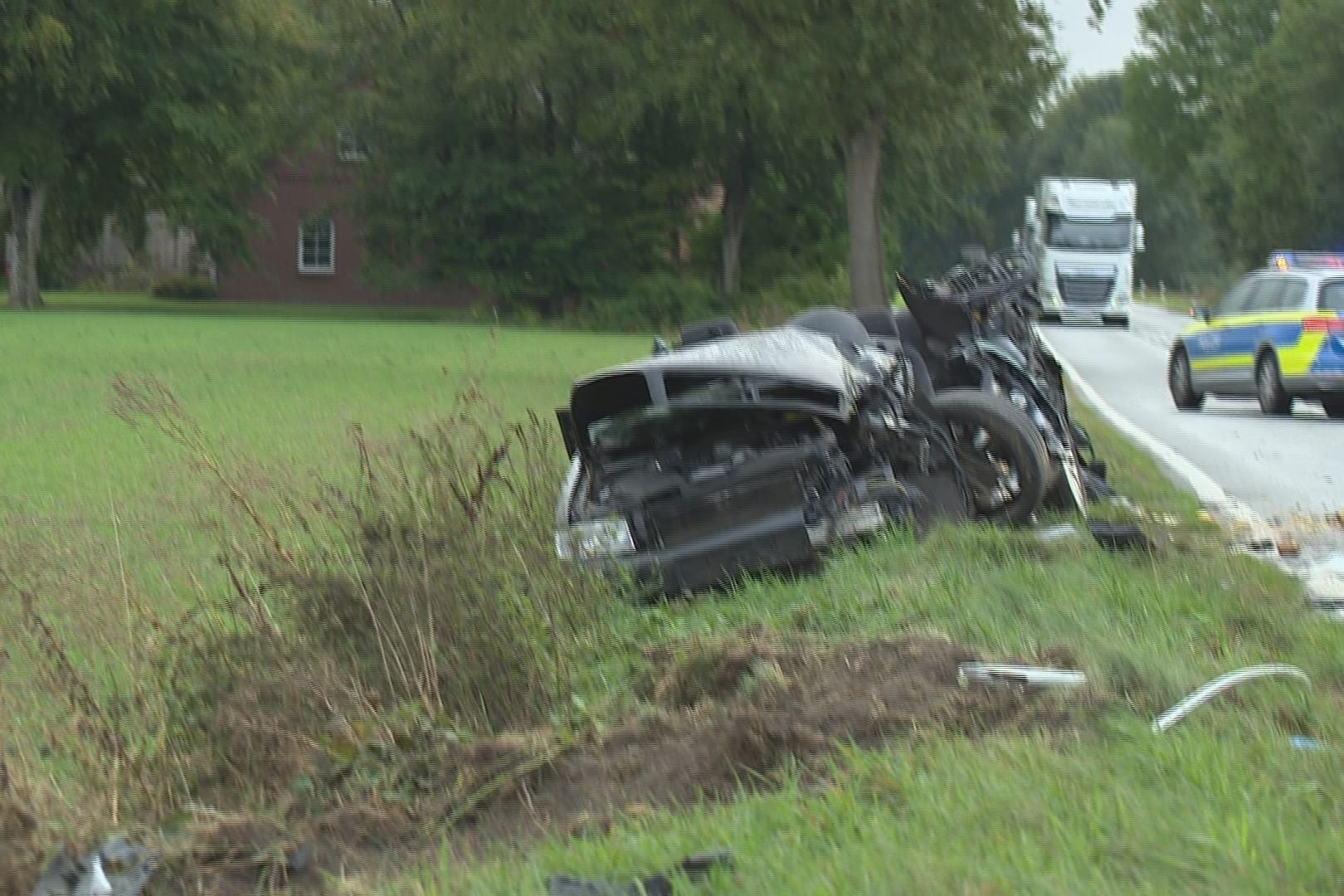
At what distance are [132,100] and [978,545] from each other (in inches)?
1742

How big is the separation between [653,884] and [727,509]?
150 inches

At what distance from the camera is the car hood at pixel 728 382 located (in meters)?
7.87

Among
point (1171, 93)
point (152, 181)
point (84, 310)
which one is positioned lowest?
point (84, 310)

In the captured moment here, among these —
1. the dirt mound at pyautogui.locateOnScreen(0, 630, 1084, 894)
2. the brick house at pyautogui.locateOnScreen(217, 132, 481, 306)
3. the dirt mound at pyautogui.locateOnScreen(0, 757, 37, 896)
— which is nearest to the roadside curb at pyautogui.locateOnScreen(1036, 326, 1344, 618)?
the dirt mound at pyautogui.locateOnScreen(0, 630, 1084, 894)

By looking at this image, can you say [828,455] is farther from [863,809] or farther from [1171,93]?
[1171,93]

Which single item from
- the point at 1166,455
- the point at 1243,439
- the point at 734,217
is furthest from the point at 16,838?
the point at 734,217

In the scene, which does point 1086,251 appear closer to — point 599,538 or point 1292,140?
point 1292,140

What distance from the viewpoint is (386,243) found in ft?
176

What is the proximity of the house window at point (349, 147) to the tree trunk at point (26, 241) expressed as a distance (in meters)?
8.92

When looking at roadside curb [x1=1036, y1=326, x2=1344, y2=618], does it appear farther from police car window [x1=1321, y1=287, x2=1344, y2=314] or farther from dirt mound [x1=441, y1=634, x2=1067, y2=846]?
police car window [x1=1321, y1=287, x2=1344, y2=314]

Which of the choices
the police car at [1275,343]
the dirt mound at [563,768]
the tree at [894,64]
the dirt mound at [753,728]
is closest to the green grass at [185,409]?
the dirt mound at [563,768]

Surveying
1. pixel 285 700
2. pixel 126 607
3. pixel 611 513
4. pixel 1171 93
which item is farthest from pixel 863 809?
pixel 1171 93

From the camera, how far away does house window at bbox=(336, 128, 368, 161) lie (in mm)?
53156

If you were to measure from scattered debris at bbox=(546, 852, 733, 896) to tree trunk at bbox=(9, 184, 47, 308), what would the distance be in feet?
153
